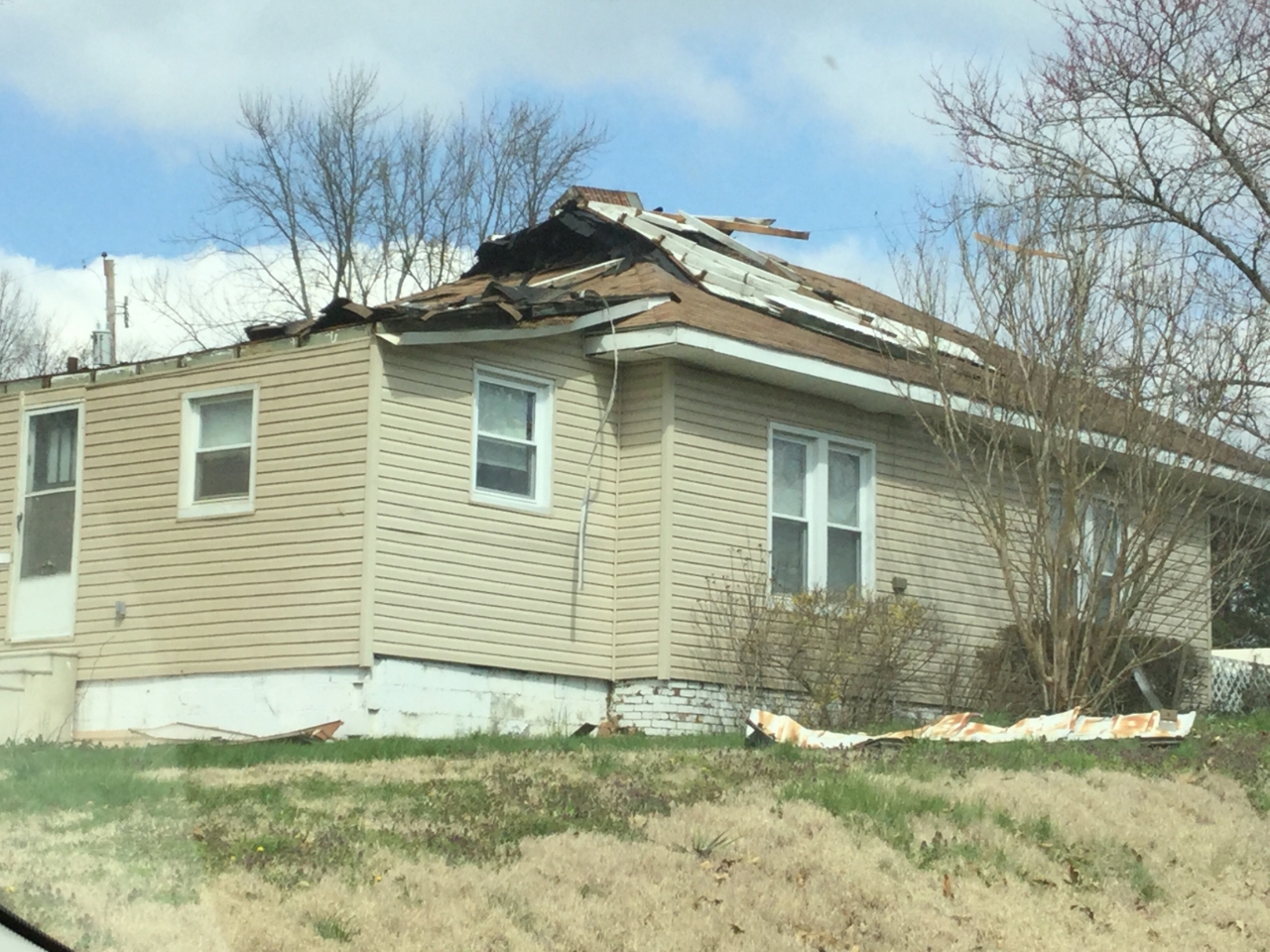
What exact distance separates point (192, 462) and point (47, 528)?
173cm

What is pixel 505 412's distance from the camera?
14.7 meters

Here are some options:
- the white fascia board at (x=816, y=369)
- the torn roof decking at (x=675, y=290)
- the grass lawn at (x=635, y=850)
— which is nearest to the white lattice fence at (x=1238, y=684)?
the white fascia board at (x=816, y=369)

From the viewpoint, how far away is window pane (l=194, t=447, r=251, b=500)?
14.3 m

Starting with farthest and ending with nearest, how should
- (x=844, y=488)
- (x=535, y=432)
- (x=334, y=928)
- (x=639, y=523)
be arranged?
(x=844, y=488) → (x=639, y=523) → (x=535, y=432) → (x=334, y=928)

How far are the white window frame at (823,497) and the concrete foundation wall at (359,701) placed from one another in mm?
2392

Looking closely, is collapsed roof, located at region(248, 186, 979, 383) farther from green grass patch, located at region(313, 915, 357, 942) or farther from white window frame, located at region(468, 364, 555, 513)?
green grass patch, located at region(313, 915, 357, 942)

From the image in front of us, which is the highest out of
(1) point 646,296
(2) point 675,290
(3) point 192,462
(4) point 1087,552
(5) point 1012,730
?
(2) point 675,290

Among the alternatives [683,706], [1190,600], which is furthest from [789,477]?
[1190,600]

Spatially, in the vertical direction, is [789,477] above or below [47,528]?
above

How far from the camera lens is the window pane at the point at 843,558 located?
16219 millimetres

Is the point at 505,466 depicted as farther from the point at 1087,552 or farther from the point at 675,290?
the point at 1087,552

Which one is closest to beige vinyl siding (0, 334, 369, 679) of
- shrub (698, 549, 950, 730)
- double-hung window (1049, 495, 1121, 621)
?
shrub (698, 549, 950, 730)

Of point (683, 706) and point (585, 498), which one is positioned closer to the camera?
point (683, 706)

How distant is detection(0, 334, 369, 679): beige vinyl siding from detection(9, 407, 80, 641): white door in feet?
0.66
